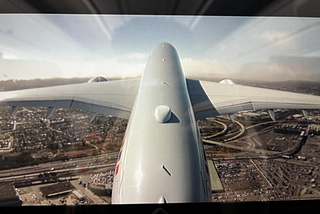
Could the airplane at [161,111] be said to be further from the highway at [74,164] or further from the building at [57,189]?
the building at [57,189]

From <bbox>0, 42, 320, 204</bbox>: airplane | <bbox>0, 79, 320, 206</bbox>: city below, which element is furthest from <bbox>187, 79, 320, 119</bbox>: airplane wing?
<bbox>0, 79, 320, 206</bbox>: city below

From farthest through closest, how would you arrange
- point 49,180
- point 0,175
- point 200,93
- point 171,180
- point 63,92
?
1. point 200,93
2. point 63,92
3. point 49,180
4. point 0,175
5. point 171,180

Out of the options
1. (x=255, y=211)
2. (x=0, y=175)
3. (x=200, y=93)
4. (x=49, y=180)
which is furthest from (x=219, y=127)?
(x=0, y=175)

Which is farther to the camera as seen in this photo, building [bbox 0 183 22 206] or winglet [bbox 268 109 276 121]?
winglet [bbox 268 109 276 121]

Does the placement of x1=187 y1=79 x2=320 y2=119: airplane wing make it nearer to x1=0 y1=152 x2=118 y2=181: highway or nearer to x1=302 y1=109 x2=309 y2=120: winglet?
x1=302 y1=109 x2=309 y2=120: winglet

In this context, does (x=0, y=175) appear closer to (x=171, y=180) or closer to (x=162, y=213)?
(x=162, y=213)

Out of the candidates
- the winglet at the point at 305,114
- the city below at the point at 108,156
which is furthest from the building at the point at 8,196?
the winglet at the point at 305,114

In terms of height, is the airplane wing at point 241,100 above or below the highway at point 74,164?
above
